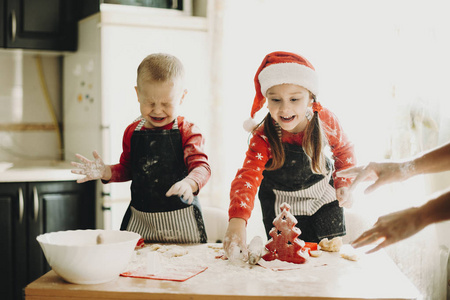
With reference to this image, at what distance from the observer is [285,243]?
4.14 ft

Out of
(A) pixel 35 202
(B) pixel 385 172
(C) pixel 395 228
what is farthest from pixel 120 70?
(C) pixel 395 228

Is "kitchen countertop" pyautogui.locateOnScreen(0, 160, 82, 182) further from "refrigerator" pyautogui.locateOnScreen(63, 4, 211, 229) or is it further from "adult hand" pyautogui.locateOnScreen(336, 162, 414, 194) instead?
"adult hand" pyautogui.locateOnScreen(336, 162, 414, 194)

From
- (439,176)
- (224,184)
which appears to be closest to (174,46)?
(224,184)

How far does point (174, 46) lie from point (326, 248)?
1.42 metres

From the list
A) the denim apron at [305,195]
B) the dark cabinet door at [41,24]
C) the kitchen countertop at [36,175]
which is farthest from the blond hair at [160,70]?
the dark cabinet door at [41,24]

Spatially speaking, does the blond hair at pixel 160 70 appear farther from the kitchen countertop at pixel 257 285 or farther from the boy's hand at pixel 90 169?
the kitchen countertop at pixel 257 285

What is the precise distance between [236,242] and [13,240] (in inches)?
57.6

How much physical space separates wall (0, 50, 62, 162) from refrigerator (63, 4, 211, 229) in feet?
1.47

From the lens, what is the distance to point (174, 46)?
2.47 m

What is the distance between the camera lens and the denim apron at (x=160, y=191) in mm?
1543

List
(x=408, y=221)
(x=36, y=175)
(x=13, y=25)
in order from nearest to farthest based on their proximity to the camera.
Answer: (x=408, y=221), (x=36, y=175), (x=13, y=25)

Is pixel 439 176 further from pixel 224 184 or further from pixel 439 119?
pixel 224 184

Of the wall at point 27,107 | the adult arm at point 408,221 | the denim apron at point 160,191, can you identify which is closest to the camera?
the adult arm at point 408,221

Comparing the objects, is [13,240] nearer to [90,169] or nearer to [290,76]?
[90,169]
